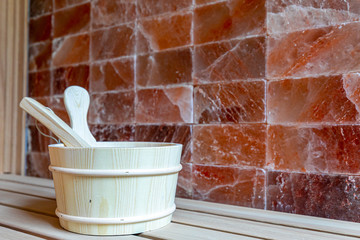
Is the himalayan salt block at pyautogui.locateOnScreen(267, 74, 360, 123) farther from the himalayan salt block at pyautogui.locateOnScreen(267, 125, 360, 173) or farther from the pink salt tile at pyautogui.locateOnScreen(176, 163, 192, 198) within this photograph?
the pink salt tile at pyautogui.locateOnScreen(176, 163, 192, 198)

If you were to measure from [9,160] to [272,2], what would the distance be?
1.37 metres

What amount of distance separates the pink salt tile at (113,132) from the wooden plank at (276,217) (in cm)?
36

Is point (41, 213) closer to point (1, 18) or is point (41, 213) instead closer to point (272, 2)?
point (272, 2)

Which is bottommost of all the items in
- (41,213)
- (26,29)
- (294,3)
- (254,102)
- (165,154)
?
(41,213)

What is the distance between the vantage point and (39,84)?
1.67m

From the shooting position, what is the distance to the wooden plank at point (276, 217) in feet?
2.81

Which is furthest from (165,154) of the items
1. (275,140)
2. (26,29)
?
(26,29)

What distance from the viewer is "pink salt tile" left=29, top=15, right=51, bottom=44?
167 centimetres

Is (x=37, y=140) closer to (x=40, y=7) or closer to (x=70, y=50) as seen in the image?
(x=70, y=50)

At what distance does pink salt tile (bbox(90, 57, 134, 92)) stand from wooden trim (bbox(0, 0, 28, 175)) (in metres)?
0.45

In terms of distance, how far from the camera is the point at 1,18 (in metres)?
1.66

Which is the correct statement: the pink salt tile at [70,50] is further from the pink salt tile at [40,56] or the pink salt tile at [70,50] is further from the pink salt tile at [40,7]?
the pink salt tile at [40,7]

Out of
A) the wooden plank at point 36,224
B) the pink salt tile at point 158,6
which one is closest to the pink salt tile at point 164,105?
the pink salt tile at point 158,6

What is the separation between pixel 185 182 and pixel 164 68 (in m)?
0.41
